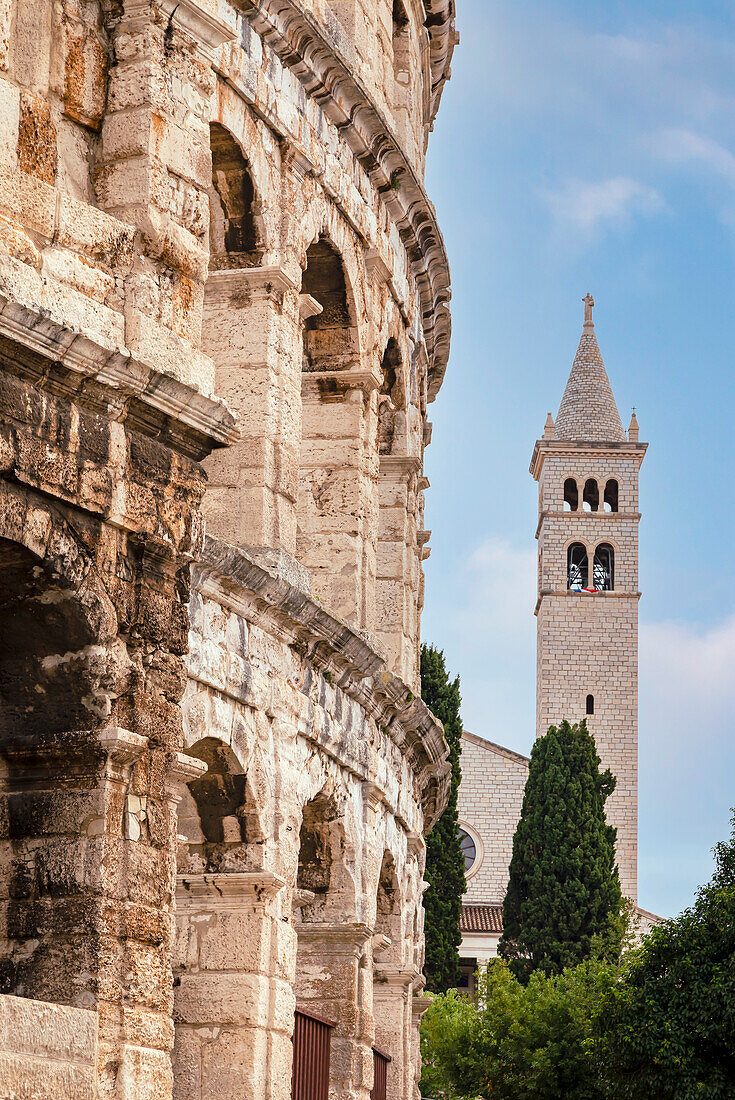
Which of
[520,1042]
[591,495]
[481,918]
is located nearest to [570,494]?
[591,495]

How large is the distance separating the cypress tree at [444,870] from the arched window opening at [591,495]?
64.2ft

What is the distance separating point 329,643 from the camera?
12.0 metres

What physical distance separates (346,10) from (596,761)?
22.2 metres

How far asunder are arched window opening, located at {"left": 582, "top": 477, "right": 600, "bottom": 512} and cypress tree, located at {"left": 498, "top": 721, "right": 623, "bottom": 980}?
15710 millimetres

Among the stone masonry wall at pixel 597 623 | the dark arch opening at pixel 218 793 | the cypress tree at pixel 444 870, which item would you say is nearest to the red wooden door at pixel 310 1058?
the dark arch opening at pixel 218 793

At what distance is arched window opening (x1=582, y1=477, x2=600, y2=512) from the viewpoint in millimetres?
49562

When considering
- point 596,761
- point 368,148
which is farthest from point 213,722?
point 596,761

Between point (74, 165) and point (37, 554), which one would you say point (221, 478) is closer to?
point (74, 165)

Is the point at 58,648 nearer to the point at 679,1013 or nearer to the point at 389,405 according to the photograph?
the point at 389,405

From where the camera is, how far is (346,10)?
1461 centimetres

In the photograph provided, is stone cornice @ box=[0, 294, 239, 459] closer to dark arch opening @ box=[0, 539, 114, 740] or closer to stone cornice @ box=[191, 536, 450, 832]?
dark arch opening @ box=[0, 539, 114, 740]

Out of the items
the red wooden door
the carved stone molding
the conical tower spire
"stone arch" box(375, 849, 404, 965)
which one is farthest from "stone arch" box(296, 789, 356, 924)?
the conical tower spire

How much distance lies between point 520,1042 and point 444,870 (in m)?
6.65

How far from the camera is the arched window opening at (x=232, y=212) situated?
11.9 m
